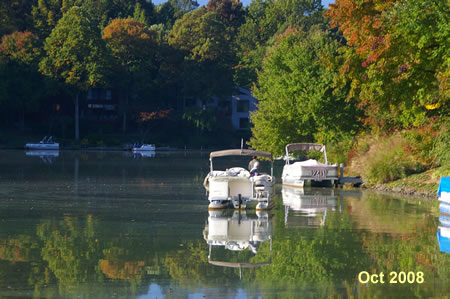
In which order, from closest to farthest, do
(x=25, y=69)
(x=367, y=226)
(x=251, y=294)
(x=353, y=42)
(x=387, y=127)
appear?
(x=251, y=294) → (x=367, y=226) → (x=353, y=42) → (x=387, y=127) → (x=25, y=69)

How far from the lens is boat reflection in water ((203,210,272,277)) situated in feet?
67.5

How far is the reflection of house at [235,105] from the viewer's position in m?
123

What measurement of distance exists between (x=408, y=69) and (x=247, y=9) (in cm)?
13575

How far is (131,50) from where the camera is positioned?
115m

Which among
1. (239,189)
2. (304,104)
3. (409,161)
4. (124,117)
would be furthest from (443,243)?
(124,117)

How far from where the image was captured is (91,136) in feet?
351

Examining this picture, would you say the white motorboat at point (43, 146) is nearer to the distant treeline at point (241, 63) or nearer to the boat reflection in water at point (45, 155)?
the distant treeline at point (241, 63)

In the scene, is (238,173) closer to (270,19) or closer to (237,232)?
(237,232)

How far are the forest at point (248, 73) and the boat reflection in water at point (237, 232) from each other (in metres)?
9.11

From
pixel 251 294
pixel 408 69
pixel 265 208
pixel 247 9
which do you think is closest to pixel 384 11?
pixel 408 69

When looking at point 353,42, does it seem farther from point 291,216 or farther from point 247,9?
point 247,9

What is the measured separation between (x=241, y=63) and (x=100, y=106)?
28452 millimetres

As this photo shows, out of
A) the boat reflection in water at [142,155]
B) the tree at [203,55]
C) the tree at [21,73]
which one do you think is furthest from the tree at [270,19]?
the boat reflection in water at [142,155]

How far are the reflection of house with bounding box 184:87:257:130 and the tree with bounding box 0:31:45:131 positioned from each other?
25.3 m
